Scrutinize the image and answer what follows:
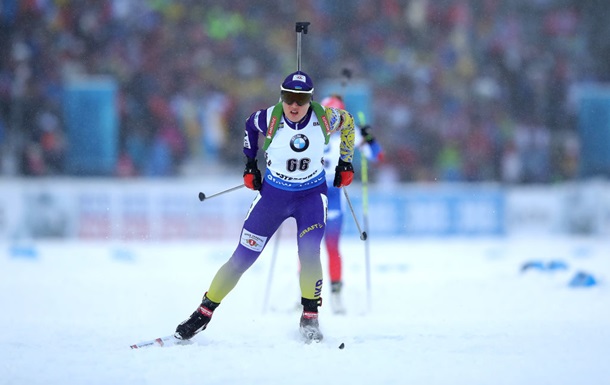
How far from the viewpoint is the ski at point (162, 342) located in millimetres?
5953

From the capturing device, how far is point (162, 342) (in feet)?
19.8

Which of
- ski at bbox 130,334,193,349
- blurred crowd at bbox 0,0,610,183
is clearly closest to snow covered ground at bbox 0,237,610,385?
ski at bbox 130,334,193,349

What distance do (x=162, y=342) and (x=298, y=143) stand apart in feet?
5.50

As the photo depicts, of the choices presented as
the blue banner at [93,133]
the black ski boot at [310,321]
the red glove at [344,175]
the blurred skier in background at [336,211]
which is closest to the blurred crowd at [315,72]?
the blue banner at [93,133]

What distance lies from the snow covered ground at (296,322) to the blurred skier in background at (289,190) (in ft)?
1.08

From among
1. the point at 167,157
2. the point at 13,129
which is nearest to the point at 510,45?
the point at 167,157

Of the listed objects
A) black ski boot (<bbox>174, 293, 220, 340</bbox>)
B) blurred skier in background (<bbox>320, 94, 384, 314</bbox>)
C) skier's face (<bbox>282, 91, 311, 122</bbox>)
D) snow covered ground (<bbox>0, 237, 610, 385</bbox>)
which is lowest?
snow covered ground (<bbox>0, 237, 610, 385</bbox>)

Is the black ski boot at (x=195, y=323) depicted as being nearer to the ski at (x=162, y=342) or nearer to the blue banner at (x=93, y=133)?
the ski at (x=162, y=342)

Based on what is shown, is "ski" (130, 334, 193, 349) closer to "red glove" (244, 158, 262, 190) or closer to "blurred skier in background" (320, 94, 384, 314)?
"red glove" (244, 158, 262, 190)

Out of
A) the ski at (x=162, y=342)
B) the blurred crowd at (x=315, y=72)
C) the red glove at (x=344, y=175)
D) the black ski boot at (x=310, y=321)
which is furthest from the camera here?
the blurred crowd at (x=315, y=72)

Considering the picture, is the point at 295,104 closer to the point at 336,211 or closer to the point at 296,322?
the point at 296,322

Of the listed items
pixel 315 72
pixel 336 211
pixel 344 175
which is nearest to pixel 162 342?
pixel 344 175

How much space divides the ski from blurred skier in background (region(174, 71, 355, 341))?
0.15ft

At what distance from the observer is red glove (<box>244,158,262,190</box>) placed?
248 inches
